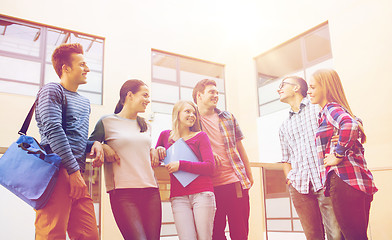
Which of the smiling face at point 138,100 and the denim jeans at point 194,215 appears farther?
the smiling face at point 138,100

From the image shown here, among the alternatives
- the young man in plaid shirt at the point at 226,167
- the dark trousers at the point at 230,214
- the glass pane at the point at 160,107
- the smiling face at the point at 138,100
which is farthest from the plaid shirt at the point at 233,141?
the glass pane at the point at 160,107

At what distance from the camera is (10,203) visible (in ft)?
23.4

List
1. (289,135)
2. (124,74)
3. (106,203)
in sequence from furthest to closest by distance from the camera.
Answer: (124,74)
(106,203)
(289,135)

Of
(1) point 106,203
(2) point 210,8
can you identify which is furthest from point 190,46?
(1) point 106,203

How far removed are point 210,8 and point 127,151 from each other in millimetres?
8801

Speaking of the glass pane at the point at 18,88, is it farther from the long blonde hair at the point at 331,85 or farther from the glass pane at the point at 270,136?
the long blonde hair at the point at 331,85

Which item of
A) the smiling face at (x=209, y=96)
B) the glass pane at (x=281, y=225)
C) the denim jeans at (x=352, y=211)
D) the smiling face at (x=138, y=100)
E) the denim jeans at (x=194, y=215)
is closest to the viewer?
the denim jeans at (x=352, y=211)

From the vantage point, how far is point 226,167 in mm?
2717

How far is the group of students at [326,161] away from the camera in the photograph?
204cm

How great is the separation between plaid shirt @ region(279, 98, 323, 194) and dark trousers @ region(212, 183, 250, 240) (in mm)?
455

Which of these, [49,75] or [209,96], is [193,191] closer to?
[209,96]

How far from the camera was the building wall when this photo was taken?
6770 millimetres

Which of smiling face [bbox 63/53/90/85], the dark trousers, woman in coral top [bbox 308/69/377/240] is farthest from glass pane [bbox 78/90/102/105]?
woman in coral top [bbox 308/69/377/240]

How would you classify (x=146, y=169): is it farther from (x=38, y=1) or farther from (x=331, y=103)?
(x=38, y=1)
